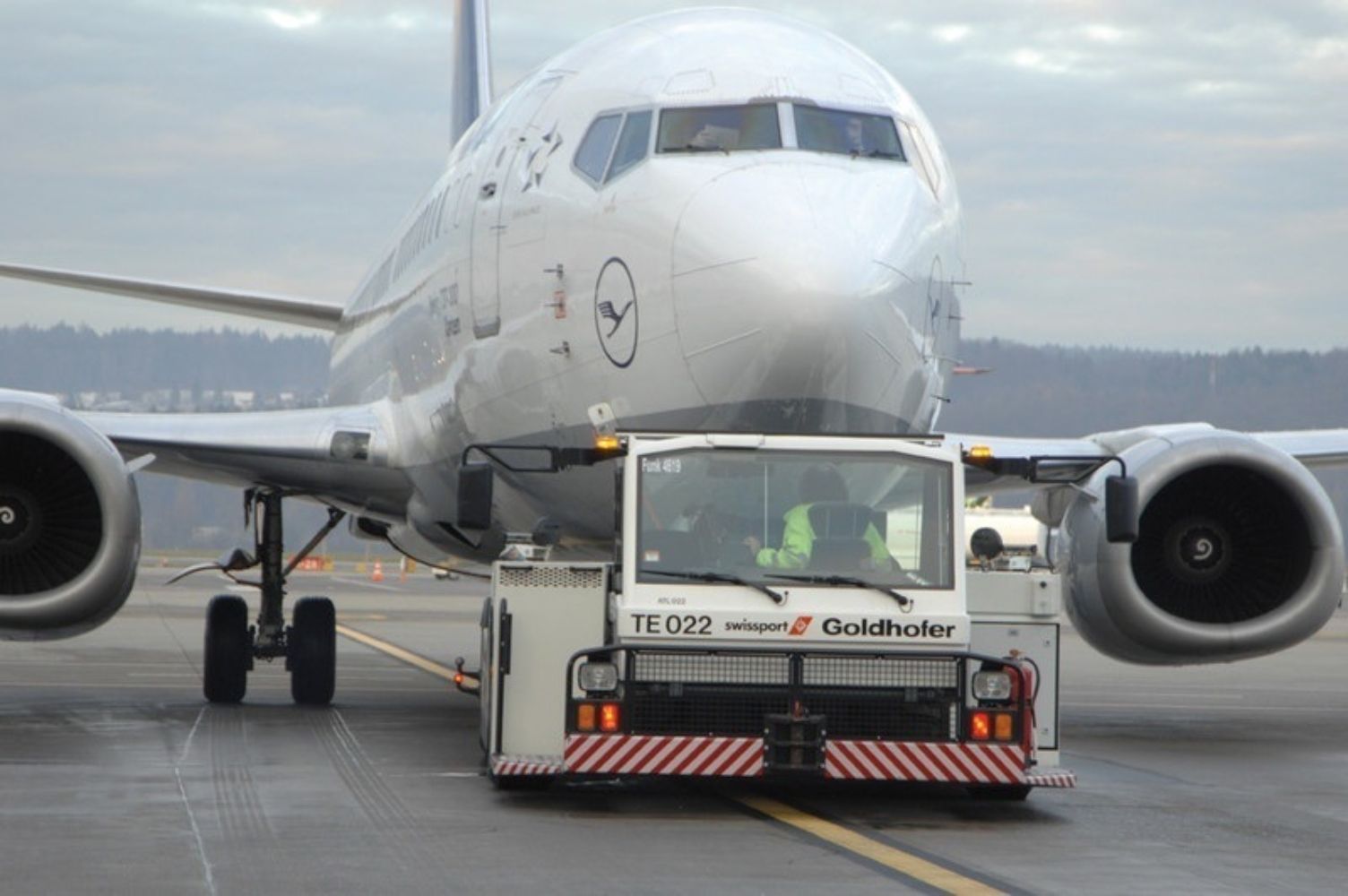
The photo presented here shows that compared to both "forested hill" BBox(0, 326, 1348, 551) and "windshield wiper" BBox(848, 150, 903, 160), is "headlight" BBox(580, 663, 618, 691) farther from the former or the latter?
"forested hill" BBox(0, 326, 1348, 551)

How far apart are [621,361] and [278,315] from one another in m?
11.0

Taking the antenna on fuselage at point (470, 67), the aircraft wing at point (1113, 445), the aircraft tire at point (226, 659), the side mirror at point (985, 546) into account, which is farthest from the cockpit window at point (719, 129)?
the antenna on fuselage at point (470, 67)

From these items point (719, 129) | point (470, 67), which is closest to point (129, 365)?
point (470, 67)

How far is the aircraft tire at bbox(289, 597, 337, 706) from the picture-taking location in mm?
19188

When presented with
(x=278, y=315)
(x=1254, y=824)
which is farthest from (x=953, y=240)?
(x=278, y=315)

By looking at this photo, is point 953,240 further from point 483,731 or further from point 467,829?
point 467,829

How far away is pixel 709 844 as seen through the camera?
10.0m

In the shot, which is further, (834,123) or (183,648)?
(183,648)

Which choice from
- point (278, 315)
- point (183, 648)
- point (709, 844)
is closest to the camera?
point (709, 844)

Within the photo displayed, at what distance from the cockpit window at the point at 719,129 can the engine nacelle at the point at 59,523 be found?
4785 mm

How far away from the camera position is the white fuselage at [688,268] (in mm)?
12523

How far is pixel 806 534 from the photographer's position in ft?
39.2

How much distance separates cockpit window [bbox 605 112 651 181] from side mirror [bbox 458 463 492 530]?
8.76ft

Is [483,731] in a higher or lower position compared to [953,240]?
lower
